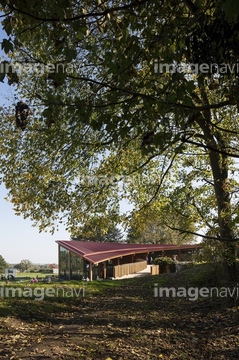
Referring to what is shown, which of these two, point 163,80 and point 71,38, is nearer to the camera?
point 71,38

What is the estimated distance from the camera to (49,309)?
926cm

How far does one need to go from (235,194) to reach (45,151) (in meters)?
5.81

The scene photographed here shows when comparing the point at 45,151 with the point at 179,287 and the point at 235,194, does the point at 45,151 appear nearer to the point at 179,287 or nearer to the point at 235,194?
the point at 235,194

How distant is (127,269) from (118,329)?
23.6 metres

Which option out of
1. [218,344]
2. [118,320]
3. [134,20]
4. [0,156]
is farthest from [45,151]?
[218,344]

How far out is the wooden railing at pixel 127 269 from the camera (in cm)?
2888

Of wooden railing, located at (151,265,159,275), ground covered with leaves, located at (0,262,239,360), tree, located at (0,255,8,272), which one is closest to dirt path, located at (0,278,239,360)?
ground covered with leaves, located at (0,262,239,360)

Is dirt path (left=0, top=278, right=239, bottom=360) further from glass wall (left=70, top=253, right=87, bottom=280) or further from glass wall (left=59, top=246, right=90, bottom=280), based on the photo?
glass wall (left=59, top=246, right=90, bottom=280)

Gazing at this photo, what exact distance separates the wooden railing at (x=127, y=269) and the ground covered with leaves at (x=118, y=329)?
17378 millimetres

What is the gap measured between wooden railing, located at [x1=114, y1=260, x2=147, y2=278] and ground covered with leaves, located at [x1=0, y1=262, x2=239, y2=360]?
17.4m

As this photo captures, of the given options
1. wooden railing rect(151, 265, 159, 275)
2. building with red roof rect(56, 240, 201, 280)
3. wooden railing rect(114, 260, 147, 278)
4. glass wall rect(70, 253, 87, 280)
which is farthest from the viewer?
glass wall rect(70, 253, 87, 280)

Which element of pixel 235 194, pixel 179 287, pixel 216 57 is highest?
pixel 216 57

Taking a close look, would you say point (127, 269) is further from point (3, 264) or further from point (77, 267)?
point (3, 264)

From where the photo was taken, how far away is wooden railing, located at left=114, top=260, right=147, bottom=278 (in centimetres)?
2888
